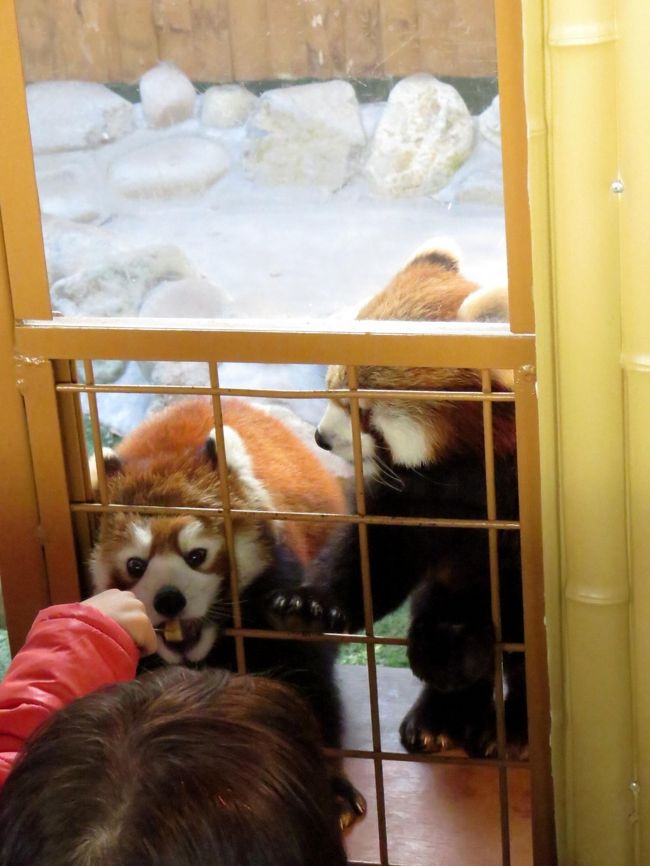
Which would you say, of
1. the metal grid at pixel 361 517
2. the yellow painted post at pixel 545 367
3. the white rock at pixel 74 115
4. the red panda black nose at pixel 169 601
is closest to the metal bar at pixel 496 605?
the metal grid at pixel 361 517

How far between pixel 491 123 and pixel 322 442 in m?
0.51

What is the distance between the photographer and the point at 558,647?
150cm

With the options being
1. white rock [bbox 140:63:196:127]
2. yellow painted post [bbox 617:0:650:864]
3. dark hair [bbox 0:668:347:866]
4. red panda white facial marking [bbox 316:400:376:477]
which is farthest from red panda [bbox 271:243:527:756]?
dark hair [bbox 0:668:347:866]

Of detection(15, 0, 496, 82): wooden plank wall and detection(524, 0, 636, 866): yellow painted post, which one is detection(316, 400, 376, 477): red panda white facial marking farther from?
detection(15, 0, 496, 82): wooden plank wall

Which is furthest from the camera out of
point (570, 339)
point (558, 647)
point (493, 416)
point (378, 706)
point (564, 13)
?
point (378, 706)

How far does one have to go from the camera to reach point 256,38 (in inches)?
56.6

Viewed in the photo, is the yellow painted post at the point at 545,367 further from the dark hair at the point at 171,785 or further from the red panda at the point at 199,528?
the dark hair at the point at 171,785

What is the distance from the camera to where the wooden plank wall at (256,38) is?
138cm

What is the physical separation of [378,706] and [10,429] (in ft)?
2.14

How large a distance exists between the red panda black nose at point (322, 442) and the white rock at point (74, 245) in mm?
363

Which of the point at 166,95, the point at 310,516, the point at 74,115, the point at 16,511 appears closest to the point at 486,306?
the point at 310,516

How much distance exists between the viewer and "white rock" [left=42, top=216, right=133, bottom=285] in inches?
62.4

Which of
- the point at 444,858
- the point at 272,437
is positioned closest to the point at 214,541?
the point at 272,437

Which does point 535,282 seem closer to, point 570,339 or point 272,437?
point 570,339
